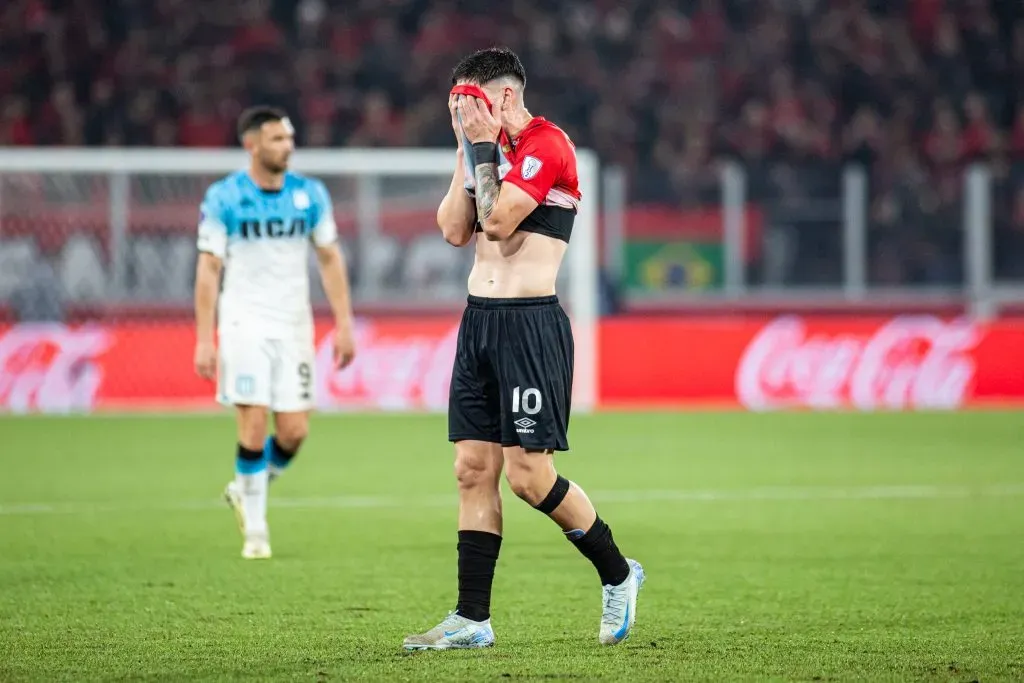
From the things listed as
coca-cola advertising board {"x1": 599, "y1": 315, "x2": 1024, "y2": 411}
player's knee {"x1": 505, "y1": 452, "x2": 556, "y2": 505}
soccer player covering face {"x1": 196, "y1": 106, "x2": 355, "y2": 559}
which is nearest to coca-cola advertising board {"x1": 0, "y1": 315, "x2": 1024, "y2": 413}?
coca-cola advertising board {"x1": 599, "y1": 315, "x2": 1024, "y2": 411}

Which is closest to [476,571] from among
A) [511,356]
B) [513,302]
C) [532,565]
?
[511,356]

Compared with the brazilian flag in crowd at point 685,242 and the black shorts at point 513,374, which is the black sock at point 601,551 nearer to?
the black shorts at point 513,374

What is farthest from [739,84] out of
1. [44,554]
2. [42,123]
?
[44,554]

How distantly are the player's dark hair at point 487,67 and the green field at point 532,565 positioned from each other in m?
1.79

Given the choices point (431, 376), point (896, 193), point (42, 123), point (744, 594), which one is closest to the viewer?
point (744, 594)

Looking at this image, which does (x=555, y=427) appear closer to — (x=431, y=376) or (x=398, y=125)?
(x=431, y=376)

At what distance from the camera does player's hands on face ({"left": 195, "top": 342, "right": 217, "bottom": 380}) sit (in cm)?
728

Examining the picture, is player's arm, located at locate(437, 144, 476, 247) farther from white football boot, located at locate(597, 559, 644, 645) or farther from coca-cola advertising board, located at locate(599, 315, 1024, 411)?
coca-cola advertising board, located at locate(599, 315, 1024, 411)

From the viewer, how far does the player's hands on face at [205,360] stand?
287 inches

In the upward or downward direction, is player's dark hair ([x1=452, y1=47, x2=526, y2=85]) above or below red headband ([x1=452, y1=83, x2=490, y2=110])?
above

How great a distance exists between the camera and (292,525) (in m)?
8.24

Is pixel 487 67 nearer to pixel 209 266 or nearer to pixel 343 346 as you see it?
pixel 209 266

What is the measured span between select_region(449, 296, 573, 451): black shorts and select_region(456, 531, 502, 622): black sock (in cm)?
33

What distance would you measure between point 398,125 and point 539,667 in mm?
15937
